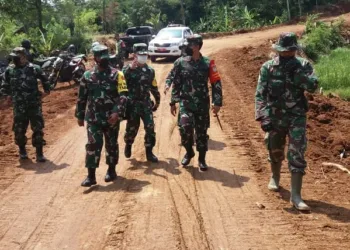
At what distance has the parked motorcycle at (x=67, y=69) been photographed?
1605 centimetres

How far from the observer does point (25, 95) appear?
27.3ft

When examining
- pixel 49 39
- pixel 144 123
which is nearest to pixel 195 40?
pixel 144 123

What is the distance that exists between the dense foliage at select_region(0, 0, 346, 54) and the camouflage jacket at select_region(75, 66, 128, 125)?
1750cm

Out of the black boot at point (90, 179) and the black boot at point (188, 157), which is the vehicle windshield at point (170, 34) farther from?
the black boot at point (90, 179)

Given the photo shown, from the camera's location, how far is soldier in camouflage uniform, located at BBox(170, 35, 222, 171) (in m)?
7.10

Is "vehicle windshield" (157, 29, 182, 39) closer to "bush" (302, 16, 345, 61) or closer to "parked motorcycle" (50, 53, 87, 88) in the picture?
"bush" (302, 16, 345, 61)

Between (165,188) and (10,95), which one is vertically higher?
(10,95)

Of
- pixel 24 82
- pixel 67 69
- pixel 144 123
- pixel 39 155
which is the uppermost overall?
pixel 24 82

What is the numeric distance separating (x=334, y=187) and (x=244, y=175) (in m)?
1.30

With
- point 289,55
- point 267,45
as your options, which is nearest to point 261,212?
point 289,55

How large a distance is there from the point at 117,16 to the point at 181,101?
4435cm

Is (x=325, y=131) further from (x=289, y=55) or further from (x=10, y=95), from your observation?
(x=10, y=95)

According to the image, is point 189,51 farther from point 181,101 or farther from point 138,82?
point 138,82

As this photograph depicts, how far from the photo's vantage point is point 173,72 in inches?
289
